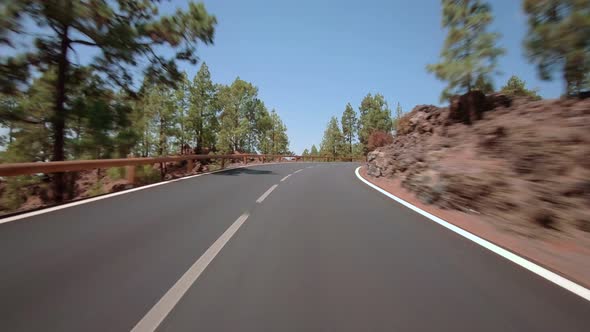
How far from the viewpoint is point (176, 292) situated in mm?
2928

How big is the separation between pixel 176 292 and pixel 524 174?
6.26 m

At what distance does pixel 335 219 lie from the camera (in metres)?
6.09

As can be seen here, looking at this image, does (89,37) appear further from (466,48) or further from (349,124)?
(349,124)

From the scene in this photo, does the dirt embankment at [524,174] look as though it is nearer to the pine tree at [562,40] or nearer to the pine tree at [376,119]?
the pine tree at [562,40]

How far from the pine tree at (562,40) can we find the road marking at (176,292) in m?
11.1

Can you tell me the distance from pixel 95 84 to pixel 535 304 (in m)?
15.6

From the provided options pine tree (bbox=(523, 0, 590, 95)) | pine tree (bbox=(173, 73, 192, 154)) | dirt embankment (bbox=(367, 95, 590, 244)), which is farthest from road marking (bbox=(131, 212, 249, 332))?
pine tree (bbox=(173, 73, 192, 154))

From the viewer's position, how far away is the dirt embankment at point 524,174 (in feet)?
16.4

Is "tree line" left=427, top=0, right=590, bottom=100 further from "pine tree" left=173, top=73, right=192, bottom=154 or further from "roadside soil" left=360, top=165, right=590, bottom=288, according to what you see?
"pine tree" left=173, top=73, right=192, bottom=154

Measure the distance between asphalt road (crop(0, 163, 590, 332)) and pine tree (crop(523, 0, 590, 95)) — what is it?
8.30 meters

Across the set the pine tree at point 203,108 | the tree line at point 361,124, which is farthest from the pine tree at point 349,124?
the pine tree at point 203,108

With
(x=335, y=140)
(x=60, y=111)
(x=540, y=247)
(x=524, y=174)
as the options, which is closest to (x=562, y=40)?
(x=524, y=174)

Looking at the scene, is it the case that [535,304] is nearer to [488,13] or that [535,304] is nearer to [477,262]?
[477,262]

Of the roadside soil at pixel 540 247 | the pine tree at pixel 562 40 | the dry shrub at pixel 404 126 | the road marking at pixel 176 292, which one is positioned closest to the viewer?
the road marking at pixel 176 292
